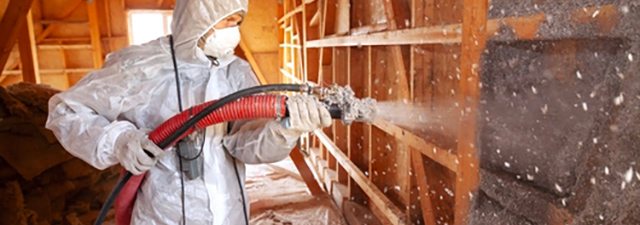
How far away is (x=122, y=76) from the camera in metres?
1.67

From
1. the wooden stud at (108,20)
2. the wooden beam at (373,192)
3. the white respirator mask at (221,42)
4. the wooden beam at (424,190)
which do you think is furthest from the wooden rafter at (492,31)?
the wooden stud at (108,20)

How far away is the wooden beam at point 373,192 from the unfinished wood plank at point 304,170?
32 centimetres

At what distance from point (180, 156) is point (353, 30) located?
2052mm

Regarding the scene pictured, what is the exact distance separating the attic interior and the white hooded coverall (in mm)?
665

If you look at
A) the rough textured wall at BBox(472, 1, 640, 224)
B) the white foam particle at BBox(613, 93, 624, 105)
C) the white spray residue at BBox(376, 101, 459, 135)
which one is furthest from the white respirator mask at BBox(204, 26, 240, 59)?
the white foam particle at BBox(613, 93, 624, 105)

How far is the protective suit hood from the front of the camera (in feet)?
5.30

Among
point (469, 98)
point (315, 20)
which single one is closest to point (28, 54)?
point (315, 20)

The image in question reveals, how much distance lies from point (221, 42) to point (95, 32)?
8076 millimetres

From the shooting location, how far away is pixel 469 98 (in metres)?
1.46

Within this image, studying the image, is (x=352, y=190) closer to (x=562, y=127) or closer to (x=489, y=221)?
(x=489, y=221)

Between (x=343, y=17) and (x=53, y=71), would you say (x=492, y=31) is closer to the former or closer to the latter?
(x=343, y=17)

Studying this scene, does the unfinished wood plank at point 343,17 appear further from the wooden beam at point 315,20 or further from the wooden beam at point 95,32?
the wooden beam at point 95,32

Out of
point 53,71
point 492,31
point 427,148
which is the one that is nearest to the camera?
point 492,31

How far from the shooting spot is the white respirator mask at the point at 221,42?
1741 millimetres
